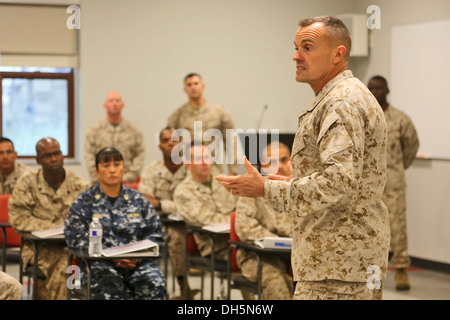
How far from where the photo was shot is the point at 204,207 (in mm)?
5445

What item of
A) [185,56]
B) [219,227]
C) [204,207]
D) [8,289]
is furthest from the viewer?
[185,56]

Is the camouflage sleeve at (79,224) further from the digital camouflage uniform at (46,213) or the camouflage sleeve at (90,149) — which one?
the camouflage sleeve at (90,149)

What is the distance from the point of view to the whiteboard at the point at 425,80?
6957mm

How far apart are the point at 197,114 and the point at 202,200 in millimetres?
2059

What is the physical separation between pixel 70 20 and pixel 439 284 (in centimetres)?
458

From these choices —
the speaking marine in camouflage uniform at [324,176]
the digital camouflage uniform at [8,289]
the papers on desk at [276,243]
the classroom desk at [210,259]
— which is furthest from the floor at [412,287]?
the speaking marine in camouflage uniform at [324,176]

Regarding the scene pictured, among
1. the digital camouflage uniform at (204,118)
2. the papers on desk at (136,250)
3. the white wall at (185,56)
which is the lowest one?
the papers on desk at (136,250)

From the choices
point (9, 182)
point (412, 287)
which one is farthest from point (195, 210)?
point (412, 287)

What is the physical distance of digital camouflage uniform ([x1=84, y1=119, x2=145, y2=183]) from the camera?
7410 millimetres

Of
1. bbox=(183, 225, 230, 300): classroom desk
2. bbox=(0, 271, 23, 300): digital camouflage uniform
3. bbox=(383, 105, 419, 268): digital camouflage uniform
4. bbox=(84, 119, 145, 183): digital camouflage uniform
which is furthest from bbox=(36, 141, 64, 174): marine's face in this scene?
bbox=(383, 105, 419, 268): digital camouflage uniform

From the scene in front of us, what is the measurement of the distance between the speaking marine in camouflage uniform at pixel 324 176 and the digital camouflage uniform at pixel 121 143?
5106 millimetres

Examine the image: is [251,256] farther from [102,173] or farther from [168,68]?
[168,68]

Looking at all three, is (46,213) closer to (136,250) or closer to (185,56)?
(136,250)
